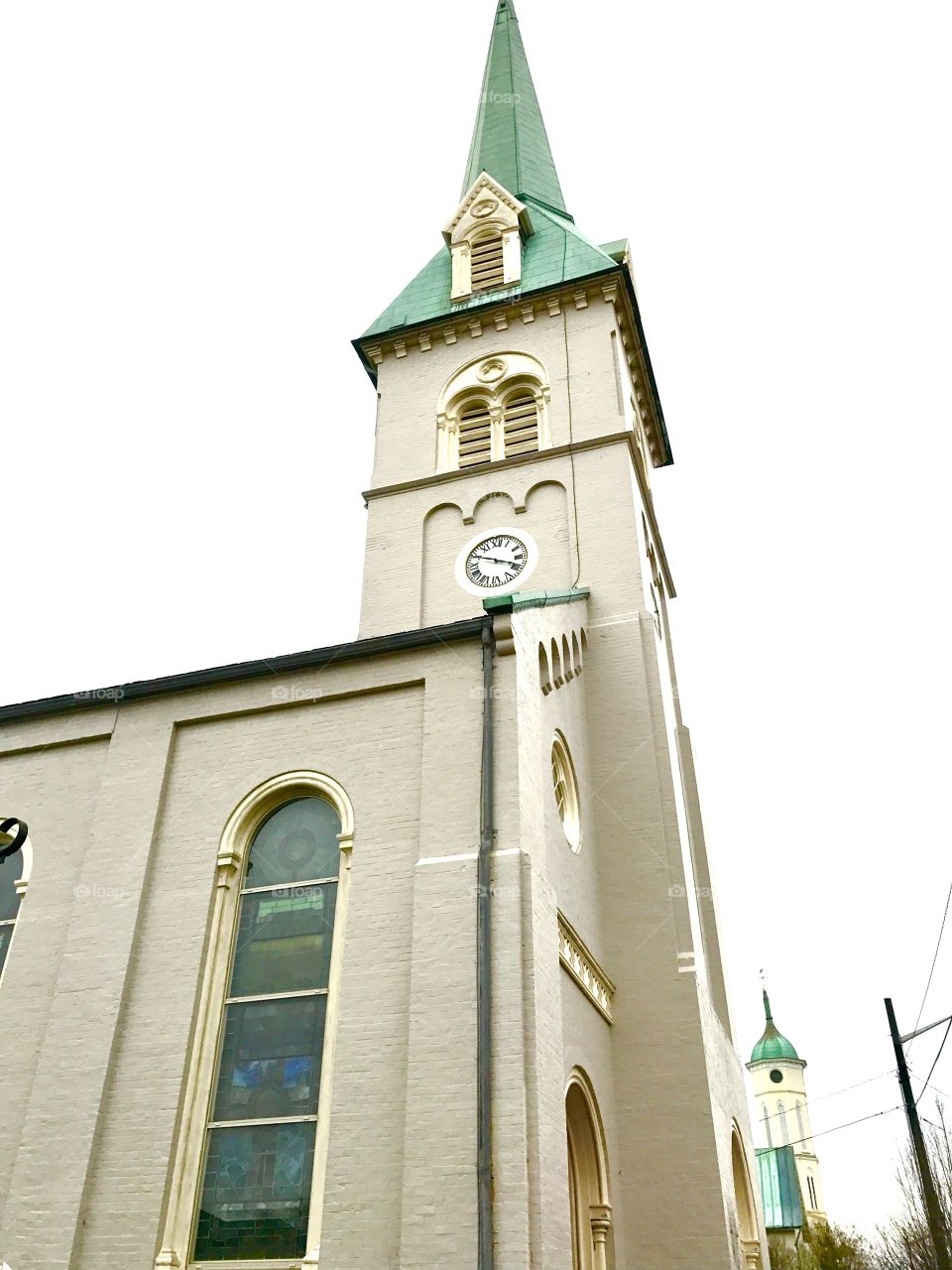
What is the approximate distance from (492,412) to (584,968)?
1312cm

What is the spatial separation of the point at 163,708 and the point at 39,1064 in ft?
15.1

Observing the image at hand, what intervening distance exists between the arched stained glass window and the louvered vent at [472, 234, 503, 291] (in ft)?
52.6

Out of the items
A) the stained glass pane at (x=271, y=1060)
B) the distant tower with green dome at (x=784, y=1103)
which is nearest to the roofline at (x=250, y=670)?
the stained glass pane at (x=271, y=1060)

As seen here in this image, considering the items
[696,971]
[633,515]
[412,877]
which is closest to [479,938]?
[412,877]

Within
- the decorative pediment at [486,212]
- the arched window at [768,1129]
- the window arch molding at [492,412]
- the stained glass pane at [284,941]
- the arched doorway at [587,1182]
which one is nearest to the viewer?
the stained glass pane at [284,941]

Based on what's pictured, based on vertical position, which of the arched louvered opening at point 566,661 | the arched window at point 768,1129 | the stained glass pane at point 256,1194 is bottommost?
the stained glass pane at point 256,1194

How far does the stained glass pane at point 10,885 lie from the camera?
13.9 meters

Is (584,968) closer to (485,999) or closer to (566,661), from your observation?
(485,999)

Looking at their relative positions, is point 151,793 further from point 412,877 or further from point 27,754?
point 412,877

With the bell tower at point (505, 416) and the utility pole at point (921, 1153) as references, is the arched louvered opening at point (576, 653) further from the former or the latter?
the utility pole at point (921, 1153)

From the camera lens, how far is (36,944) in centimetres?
1309

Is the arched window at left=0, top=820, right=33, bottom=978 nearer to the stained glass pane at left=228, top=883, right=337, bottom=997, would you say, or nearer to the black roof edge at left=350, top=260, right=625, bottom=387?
the stained glass pane at left=228, top=883, right=337, bottom=997

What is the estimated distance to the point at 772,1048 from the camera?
77.9 m

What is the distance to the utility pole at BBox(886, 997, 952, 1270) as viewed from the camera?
16797 millimetres
